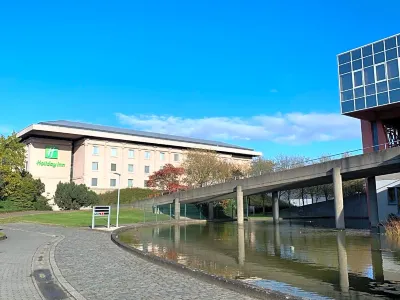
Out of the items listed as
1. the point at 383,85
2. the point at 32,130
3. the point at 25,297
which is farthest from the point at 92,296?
the point at 32,130

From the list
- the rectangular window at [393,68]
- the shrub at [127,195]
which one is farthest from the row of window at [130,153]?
the rectangular window at [393,68]

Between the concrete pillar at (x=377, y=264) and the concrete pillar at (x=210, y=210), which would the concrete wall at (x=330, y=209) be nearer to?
the concrete pillar at (x=210, y=210)

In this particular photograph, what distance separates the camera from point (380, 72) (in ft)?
125

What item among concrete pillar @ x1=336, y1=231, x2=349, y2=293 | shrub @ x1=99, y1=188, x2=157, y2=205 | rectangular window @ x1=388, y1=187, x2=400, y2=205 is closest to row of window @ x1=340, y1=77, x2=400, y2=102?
rectangular window @ x1=388, y1=187, x2=400, y2=205

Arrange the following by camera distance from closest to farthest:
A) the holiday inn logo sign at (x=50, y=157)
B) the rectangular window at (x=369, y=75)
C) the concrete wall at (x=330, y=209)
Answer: the rectangular window at (x=369, y=75)
the concrete wall at (x=330, y=209)
the holiday inn logo sign at (x=50, y=157)

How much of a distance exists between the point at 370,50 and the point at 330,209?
29882mm

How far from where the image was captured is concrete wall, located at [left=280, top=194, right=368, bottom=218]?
55.8 metres

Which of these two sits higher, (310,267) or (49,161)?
(49,161)

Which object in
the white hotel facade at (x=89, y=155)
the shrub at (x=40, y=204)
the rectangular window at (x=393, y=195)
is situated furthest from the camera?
the white hotel facade at (x=89, y=155)

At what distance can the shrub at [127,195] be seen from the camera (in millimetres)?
66938

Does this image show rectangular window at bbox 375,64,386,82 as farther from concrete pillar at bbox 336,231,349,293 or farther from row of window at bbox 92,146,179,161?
row of window at bbox 92,146,179,161

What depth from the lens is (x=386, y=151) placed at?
99.9ft

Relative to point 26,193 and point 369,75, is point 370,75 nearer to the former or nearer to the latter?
point 369,75

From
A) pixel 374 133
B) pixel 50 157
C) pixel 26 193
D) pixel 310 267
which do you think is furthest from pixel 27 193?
pixel 310 267
